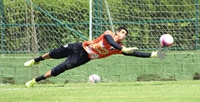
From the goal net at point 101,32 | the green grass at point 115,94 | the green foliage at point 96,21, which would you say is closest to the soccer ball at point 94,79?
the goal net at point 101,32

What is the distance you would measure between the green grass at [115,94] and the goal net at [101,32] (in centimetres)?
183

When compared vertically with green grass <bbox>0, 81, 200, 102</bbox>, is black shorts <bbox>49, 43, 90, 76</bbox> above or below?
above

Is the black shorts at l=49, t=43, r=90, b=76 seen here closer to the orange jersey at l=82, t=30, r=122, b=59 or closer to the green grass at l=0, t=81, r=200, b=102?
the orange jersey at l=82, t=30, r=122, b=59

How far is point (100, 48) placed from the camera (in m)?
13.8

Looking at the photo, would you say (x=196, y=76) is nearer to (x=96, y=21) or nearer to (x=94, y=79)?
(x=94, y=79)

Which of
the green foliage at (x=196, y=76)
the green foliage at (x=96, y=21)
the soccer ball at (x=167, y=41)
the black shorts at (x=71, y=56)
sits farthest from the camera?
the green foliage at (x=96, y=21)

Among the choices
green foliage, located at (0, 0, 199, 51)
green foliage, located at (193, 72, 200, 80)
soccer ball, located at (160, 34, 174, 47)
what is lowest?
green foliage, located at (193, 72, 200, 80)

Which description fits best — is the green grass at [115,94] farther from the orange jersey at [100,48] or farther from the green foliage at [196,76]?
the green foliage at [196,76]

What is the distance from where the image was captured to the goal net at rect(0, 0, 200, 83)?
17.1m

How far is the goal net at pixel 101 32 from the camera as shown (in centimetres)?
1712

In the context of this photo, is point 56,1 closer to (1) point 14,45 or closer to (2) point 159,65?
(1) point 14,45

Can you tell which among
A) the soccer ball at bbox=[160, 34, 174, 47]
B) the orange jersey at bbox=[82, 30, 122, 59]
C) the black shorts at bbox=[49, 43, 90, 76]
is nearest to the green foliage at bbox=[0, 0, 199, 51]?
the black shorts at bbox=[49, 43, 90, 76]

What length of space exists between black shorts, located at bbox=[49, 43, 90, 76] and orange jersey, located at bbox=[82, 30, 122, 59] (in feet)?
0.51

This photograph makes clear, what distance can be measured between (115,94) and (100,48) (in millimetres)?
1469
